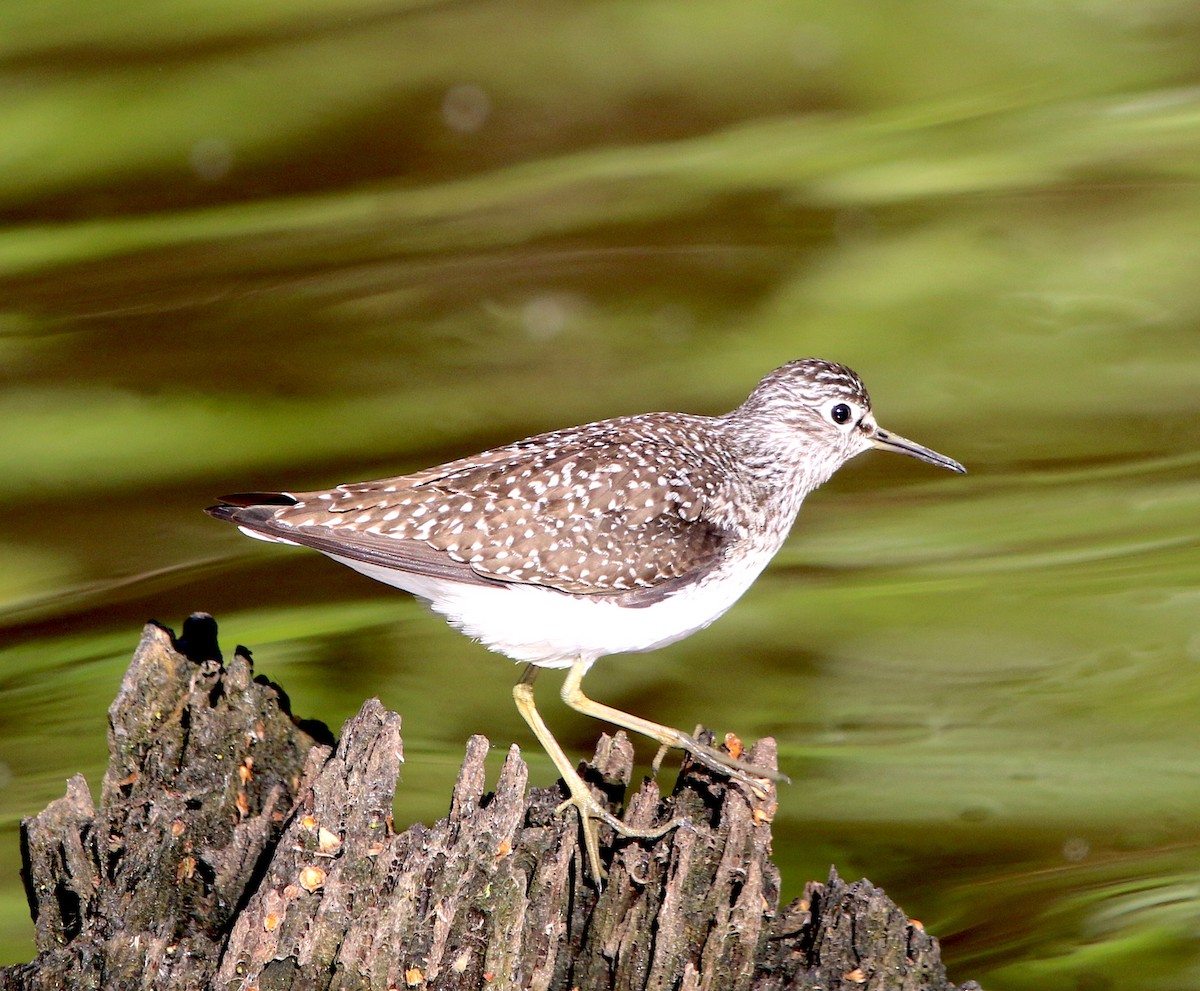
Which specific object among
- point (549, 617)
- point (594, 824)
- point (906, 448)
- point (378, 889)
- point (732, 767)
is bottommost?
point (378, 889)

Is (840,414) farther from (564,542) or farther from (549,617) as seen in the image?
(549,617)

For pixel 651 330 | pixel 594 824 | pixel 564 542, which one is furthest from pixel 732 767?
pixel 651 330

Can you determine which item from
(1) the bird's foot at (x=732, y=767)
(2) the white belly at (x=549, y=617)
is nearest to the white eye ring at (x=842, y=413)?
(2) the white belly at (x=549, y=617)

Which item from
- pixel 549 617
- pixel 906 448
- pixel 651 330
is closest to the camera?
pixel 549 617

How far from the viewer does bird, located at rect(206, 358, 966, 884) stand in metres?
4.80

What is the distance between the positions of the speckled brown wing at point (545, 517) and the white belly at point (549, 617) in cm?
7

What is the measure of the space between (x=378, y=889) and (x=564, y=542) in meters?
1.52

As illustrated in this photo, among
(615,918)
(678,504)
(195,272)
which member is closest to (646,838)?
(615,918)

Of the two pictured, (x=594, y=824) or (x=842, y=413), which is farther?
(x=842, y=413)

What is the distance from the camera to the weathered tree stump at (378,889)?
149 inches

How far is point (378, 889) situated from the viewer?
3.85 metres

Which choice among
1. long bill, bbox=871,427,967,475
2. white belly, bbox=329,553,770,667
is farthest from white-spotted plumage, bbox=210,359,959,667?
long bill, bbox=871,427,967,475

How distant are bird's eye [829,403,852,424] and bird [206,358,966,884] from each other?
0.58m

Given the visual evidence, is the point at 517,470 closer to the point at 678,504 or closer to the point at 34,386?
the point at 678,504
